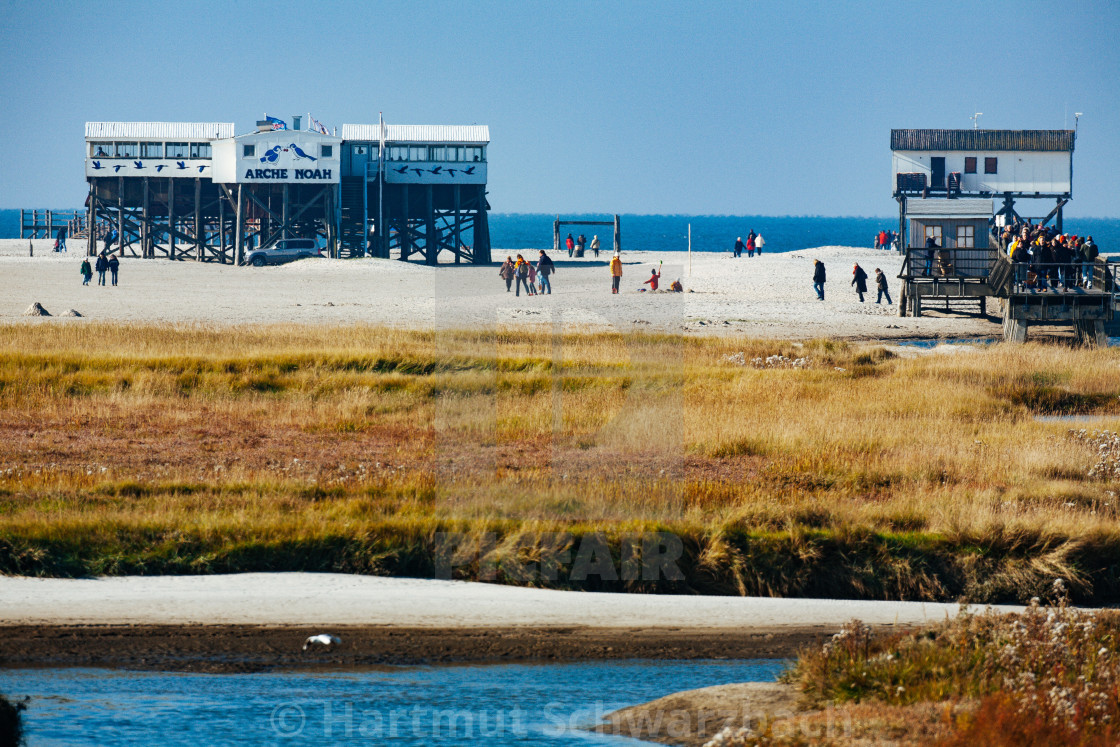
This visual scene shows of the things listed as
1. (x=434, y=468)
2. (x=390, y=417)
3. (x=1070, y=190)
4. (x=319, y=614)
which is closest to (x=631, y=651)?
(x=319, y=614)

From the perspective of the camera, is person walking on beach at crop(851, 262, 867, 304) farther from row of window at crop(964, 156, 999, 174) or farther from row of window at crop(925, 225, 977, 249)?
row of window at crop(964, 156, 999, 174)

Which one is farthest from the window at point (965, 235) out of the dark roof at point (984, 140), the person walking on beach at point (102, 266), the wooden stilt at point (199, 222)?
the wooden stilt at point (199, 222)

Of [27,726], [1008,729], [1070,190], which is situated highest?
[1070,190]

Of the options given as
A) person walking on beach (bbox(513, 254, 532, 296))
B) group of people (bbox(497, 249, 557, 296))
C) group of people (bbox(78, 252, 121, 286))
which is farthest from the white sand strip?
group of people (bbox(78, 252, 121, 286))

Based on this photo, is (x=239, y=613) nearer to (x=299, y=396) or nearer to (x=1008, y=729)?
(x=1008, y=729)

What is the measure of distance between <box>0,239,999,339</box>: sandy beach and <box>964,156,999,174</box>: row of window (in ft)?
41.2

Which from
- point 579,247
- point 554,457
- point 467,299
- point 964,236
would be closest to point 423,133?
point 579,247

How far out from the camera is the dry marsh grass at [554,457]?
12.1 meters

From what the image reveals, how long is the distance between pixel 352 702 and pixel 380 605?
6.12ft

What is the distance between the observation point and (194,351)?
24.4 m

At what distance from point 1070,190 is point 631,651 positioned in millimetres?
68391

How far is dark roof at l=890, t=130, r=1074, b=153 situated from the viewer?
69688mm

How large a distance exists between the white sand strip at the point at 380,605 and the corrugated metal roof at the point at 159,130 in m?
59.7

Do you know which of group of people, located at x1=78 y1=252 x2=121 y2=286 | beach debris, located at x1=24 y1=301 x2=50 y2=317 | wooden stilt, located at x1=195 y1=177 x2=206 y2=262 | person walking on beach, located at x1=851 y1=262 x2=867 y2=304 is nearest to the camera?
beach debris, located at x1=24 y1=301 x2=50 y2=317
